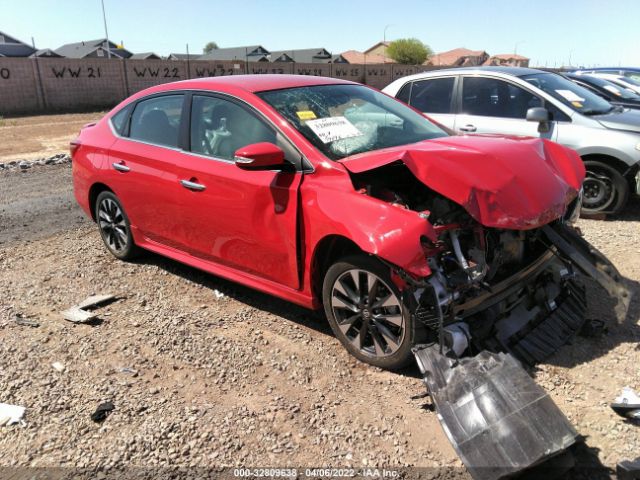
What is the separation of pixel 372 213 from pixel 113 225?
10.8 ft

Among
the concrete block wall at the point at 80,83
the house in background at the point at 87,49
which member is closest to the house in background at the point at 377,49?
the house in background at the point at 87,49

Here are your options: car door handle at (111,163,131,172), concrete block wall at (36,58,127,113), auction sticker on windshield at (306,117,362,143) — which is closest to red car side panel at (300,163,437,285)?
auction sticker on windshield at (306,117,362,143)

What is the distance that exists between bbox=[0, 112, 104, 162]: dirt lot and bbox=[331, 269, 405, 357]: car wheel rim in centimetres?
1092

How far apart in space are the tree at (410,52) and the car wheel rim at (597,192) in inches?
2974

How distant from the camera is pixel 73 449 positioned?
2779mm

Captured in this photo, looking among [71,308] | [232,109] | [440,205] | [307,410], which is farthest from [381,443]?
[71,308]

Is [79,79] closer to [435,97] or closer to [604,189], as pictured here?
[435,97]

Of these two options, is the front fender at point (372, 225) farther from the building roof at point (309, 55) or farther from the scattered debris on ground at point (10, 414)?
the building roof at point (309, 55)

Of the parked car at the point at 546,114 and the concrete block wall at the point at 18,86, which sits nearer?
the parked car at the point at 546,114

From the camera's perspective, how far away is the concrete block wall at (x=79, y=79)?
23.5 meters

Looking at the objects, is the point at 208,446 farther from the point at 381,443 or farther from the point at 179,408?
the point at 381,443

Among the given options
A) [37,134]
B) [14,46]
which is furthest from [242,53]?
[37,134]

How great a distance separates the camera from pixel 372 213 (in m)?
3.01

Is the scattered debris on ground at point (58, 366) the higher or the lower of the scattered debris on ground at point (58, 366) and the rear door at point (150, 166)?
the lower
